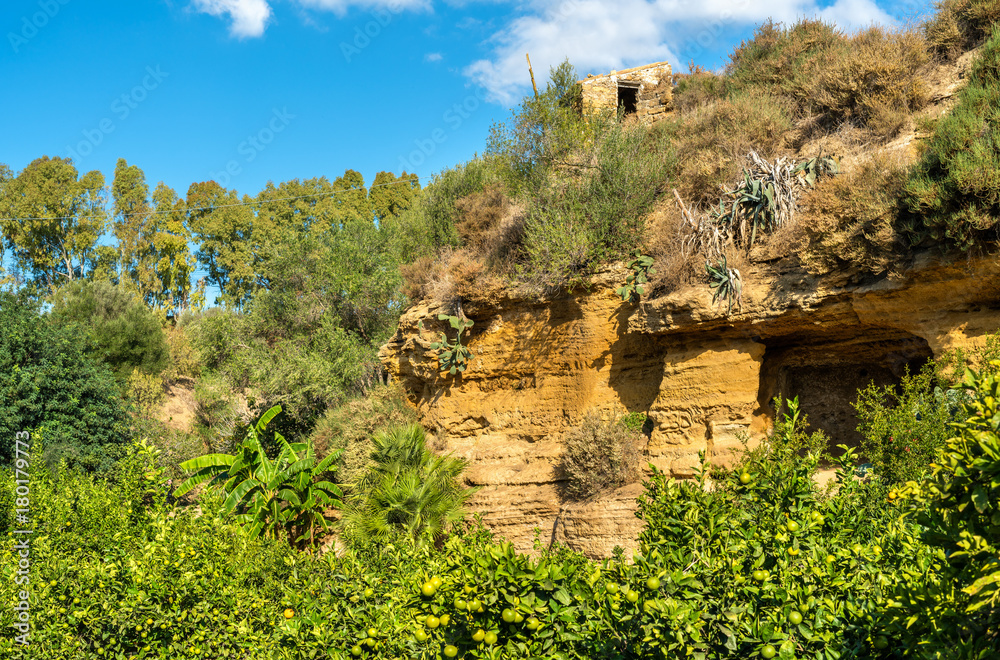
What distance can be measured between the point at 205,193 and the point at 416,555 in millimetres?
42784

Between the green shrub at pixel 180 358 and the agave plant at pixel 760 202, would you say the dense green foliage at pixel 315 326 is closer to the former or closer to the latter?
the green shrub at pixel 180 358

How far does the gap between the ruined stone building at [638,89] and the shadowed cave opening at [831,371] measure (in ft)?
32.1

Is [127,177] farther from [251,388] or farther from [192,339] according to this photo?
[251,388]

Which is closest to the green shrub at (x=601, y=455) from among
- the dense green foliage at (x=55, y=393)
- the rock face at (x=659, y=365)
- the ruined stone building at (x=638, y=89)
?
the rock face at (x=659, y=365)

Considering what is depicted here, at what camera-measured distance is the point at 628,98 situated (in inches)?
797

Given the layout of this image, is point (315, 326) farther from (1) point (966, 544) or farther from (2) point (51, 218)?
(2) point (51, 218)

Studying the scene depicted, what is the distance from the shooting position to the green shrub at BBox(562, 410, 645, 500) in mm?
11047

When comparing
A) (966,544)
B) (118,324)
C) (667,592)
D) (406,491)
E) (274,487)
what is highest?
(118,324)

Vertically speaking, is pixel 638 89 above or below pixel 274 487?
above

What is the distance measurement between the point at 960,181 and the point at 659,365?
5291 millimetres

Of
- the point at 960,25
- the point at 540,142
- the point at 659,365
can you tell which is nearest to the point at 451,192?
the point at 540,142

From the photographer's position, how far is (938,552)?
3352 mm

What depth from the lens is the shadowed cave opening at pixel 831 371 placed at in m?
10.1

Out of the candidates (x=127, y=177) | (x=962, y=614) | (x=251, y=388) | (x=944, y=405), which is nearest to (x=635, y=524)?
(x=944, y=405)
